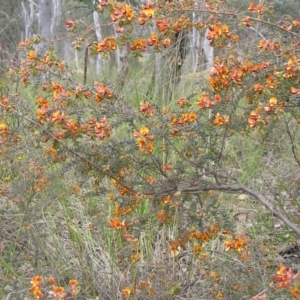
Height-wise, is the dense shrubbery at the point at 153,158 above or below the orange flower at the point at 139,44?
below

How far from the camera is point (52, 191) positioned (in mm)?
2621

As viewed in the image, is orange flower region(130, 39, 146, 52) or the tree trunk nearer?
orange flower region(130, 39, 146, 52)

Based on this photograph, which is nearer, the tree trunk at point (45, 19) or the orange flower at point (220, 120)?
the orange flower at point (220, 120)

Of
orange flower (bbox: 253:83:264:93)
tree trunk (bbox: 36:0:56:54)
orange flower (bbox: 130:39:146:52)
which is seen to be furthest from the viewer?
tree trunk (bbox: 36:0:56:54)

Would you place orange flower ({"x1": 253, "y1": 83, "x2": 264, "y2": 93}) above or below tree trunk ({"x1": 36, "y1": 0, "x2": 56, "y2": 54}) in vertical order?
below

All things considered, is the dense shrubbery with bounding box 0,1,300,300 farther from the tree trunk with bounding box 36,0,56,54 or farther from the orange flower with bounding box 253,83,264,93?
the tree trunk with bounding box 36,0,56,54

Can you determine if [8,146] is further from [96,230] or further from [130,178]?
[96,230]

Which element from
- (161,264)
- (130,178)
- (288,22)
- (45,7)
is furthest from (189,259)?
(45,7)

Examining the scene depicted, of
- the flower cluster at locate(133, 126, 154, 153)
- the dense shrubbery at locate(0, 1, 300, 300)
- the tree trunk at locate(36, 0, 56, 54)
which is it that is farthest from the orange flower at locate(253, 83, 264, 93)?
the tree trunk at locate(36, 0, 56, 54)

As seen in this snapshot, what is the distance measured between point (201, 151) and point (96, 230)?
30.4 inches

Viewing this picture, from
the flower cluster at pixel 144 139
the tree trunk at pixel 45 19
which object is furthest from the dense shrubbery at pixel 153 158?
the tree trunk at pixel 45 19

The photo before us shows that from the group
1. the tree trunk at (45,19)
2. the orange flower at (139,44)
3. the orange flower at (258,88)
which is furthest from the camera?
the tree trunk at (45,19)

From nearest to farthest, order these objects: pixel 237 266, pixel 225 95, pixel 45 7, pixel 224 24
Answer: pixel 224 24 < pixel 225 95 < pixel 237 266 < pixel 45 7

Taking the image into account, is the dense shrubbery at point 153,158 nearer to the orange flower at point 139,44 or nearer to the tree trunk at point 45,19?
the orange flower at point 139,44
